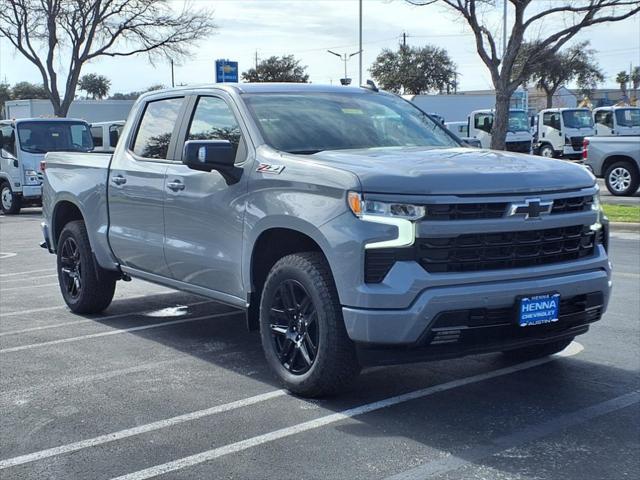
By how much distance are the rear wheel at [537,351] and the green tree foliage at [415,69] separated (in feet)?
205

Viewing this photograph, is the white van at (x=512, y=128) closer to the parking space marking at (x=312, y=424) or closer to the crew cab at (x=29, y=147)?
the crew cab at (x=29, y=147)

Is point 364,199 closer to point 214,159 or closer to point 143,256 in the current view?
point 214,159

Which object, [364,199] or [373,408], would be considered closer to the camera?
[364,199]

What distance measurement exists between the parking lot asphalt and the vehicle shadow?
14 millimetres

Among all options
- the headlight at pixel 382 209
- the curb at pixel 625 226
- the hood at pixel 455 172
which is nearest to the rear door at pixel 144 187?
the hood at pixel 455 172

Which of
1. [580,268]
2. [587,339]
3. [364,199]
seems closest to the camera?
[364,199]

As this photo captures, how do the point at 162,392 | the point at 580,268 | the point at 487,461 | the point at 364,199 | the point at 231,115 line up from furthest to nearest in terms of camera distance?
the point at 231,115 < the point at 162,392 < the point at 580,268 < the point at 364,199 < the point at 487,461

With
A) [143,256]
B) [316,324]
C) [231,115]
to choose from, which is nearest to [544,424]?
[316,324]

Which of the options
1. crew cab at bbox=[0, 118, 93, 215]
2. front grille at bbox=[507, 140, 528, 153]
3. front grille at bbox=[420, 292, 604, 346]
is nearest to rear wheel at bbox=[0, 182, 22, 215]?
crew cab at bbox=[0, 118, 93, 215]

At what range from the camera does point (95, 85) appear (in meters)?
90.9

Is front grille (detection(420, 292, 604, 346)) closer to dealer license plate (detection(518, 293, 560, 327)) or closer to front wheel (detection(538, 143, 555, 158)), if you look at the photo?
dealer license plate (detection(518, 293, 560, 327))

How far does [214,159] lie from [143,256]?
1617 millimetres

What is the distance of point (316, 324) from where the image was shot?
5129mm

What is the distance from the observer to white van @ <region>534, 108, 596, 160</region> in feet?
110
